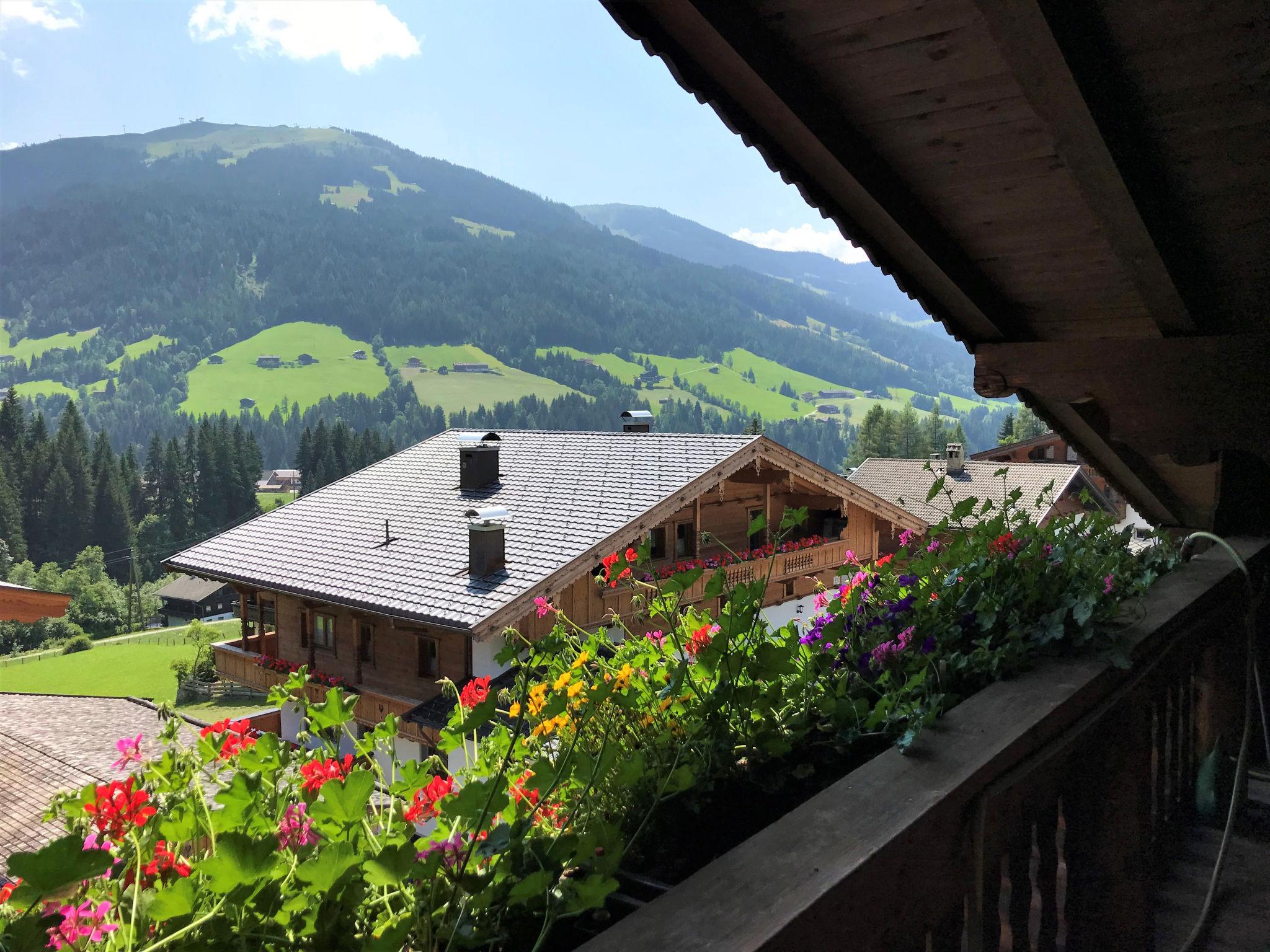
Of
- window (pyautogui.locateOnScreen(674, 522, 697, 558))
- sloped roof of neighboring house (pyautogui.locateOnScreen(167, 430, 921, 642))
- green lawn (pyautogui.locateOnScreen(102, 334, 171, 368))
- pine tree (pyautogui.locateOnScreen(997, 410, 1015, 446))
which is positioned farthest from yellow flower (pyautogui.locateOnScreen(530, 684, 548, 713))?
green lawn (pyautogui.locateOnScreen(102, 334, 171, 368))

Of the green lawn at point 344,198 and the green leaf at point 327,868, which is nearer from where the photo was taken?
the green leaf at point 327,868

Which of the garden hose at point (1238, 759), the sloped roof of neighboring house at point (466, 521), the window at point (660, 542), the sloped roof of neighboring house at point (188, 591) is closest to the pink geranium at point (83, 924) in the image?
the garden hose at point (1238, 759)

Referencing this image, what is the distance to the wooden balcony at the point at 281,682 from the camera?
1180 cm

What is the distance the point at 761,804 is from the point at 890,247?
1.75 metres

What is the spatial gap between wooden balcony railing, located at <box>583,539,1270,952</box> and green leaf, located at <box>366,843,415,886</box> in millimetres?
176

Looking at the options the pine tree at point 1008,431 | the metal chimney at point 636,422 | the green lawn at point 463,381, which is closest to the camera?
the metal chimney at point 636,422

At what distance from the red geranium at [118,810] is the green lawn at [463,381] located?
122463mm

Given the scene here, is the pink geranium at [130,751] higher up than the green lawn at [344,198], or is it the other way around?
the green lawn at [344,198]

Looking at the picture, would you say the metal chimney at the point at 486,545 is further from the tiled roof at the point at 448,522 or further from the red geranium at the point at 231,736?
the red geranium at the point at 231,736

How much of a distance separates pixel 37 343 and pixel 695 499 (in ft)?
546

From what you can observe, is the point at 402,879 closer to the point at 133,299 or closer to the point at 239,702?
the point at 239,702

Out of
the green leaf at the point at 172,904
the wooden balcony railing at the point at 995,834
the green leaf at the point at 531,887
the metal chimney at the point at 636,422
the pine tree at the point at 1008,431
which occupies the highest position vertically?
the green leaf at the point at 172,904

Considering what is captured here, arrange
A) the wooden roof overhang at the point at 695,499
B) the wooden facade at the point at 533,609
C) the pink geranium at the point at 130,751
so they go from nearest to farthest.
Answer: the pink geranium at the point at 130,751 → the wooden roof overhang at the point at 695,499 → the wooden facade at the point at 533,609

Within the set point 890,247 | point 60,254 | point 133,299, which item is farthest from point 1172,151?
point 60,254
